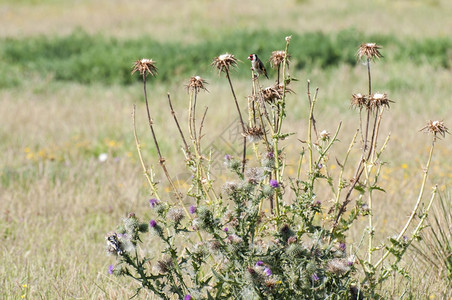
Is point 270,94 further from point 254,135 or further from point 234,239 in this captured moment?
point 234,239

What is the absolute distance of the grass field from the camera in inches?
166

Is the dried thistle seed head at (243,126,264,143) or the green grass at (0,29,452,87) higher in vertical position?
the dried thistle seed head at (243,126,264,143)

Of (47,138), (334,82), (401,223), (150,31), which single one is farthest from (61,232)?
(150,31)

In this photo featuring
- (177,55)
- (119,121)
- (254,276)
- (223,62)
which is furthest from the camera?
(177,55)

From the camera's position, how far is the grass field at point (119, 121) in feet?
13.9

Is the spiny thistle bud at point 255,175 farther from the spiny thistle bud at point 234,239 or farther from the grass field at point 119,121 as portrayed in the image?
the grass field at point 119,121

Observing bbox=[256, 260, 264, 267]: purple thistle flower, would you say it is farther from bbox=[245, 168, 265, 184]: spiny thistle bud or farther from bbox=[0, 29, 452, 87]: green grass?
bbox=[0, 29, 452, 87]: green grass

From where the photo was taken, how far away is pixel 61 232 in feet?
15.6

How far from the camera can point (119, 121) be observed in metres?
8.38

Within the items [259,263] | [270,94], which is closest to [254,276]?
[259,263]

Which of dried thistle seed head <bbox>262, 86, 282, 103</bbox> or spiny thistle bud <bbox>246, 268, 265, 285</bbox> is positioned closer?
spiny thistle bud <bbox>246, 268, 265, 285</bbox>

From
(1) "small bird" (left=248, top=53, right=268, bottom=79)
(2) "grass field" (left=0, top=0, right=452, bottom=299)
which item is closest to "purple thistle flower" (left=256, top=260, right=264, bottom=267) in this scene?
(1) "small bird" (left=248, top=53, right=268, bottom=79)

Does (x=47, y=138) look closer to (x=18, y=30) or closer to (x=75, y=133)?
(x=75, y=133)

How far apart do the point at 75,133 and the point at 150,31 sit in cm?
1015
